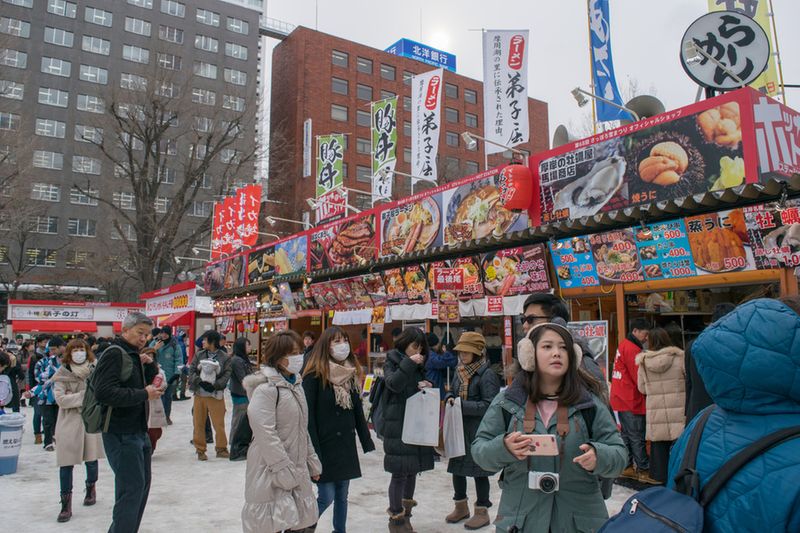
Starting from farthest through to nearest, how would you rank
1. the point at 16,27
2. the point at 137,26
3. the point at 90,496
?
1. the point at 137,26
2. the point at 16,27
3. the point at 90,496

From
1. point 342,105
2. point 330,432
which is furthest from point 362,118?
point 330,432

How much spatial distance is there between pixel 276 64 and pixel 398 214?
4042cm

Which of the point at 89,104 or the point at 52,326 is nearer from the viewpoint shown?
the point at 52,326

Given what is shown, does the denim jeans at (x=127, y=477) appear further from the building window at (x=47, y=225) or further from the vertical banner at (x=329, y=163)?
the building window at (x=47, y=225)

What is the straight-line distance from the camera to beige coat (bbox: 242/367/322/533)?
152 inches

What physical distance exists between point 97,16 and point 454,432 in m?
55.3

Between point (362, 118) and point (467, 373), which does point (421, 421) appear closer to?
point (467, 373)

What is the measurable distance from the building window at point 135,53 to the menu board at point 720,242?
5196 centimetres

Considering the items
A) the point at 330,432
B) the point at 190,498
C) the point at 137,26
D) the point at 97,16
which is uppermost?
the point at 97,16

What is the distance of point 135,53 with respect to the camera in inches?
1918

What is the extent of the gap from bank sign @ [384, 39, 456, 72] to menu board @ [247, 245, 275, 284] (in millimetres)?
37373

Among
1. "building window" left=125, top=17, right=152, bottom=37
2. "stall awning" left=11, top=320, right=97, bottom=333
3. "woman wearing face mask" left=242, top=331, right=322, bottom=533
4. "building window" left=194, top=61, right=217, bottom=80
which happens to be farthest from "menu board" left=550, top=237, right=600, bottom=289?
"building window" left=125, top=17, right=152, bottom=37

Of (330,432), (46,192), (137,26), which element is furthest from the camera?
(137,26)

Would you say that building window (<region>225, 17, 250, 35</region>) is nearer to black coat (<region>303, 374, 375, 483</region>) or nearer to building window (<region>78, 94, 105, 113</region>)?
building window (<region>78, 94, 105, 113</region>)
